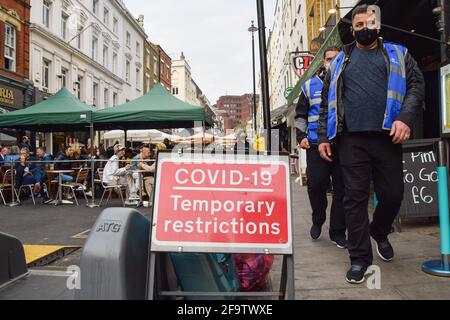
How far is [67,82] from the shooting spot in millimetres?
23953

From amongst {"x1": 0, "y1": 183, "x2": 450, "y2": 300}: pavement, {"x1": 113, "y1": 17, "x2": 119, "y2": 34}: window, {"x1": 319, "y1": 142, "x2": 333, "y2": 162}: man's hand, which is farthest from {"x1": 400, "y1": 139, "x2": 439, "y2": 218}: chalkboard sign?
{"x1": 113, "y1": 17, "x2": 119, "y2": 34}: window

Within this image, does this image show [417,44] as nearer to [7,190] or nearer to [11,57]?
[7,190]

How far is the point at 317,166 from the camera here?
12.5 ft

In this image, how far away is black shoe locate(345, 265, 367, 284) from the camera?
2682 mm

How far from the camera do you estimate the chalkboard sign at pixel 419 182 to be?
4.68 meters

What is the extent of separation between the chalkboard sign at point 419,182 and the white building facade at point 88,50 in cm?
1971

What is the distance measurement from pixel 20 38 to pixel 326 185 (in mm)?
19496

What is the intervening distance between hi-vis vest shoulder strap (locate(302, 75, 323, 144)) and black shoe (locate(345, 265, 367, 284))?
1.45 m

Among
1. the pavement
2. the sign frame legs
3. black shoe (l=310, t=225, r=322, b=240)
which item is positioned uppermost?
the sign frame legs

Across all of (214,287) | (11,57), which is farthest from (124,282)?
(11,57)

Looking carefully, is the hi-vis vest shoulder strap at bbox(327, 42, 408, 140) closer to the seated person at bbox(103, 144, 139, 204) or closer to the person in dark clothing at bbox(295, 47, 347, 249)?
the person in dark clothing at bbox(295, 47, 347, 249)

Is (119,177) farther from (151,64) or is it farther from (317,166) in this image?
(151,64)

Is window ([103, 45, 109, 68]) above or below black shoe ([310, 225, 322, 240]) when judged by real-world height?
above
